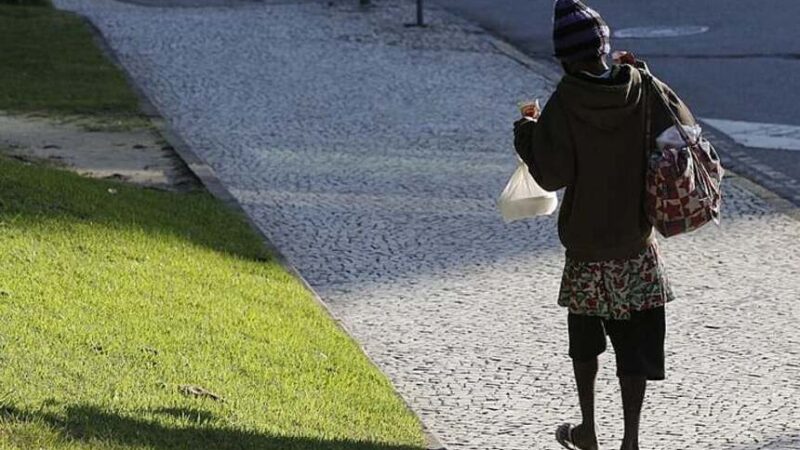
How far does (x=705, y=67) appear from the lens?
14562mm

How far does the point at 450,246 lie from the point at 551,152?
3.65 m

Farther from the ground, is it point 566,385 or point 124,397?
point 124,397

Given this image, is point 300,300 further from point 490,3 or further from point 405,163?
point 490,3

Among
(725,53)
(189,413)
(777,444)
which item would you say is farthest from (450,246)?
(725,53)

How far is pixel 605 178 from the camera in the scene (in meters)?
5.10

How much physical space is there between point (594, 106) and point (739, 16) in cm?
1307

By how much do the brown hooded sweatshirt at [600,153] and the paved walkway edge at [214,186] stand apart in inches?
41.2

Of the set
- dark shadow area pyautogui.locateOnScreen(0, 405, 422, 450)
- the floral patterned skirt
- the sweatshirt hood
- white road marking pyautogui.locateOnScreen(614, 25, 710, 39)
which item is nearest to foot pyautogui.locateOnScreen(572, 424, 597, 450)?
the floral patterned skirt

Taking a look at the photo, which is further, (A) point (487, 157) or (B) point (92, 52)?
(B) point (92, 52)

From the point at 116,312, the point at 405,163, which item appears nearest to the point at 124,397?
the point at 116,312

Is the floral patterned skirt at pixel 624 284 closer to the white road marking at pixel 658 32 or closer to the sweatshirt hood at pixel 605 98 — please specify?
the sweatshirt hood at pixel 605 98

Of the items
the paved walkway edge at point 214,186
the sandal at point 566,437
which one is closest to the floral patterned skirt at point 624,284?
the sandal at point 566,437

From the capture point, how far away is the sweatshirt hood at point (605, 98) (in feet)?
16.4

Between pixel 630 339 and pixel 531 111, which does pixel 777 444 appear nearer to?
pixel 630 339
